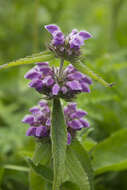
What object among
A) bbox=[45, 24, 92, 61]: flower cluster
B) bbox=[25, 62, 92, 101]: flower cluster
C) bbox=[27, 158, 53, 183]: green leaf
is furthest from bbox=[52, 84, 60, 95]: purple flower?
bbox=[27, 158, 53, 183]: green leaf

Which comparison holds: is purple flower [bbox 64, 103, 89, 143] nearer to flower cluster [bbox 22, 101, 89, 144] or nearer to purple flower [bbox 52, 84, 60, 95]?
flower cluster [bbox 22, 101, 89, 144]

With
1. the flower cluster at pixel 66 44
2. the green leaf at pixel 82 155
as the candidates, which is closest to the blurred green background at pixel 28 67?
the green leaf at pixel 82 155

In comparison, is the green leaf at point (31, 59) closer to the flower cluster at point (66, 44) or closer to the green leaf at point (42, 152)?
the flower cluster at point (66, 44)

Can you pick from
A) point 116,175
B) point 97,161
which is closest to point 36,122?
point 97,161

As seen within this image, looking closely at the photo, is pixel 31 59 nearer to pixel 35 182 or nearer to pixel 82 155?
pixel 82 155

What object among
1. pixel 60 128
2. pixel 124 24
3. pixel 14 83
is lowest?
pixel 14 83

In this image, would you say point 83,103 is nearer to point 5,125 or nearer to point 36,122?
point 36,122
